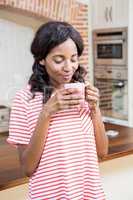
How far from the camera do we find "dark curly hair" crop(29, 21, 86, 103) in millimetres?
946

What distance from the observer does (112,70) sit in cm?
258

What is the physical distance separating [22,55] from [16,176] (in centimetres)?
117

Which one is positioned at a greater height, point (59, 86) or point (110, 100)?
point (59, 86)

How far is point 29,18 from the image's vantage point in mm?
2393

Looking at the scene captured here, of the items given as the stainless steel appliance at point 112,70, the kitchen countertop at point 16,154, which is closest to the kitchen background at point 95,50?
the stainless steel appliance at point 112,70

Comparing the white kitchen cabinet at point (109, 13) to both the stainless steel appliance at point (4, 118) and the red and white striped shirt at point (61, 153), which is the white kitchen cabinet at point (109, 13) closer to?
the stainless steel appliance at point (4, 118)

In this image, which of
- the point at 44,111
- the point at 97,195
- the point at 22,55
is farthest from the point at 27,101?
the point at 22,55

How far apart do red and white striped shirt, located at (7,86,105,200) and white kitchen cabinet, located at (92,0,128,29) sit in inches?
64.0

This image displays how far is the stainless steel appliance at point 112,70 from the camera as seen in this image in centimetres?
249

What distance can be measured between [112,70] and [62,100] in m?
1.73

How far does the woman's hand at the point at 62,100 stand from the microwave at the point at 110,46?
1.62 meters

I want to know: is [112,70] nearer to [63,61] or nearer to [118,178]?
[118,178]

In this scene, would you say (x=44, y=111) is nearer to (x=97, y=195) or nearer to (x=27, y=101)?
(x=27, y=101)

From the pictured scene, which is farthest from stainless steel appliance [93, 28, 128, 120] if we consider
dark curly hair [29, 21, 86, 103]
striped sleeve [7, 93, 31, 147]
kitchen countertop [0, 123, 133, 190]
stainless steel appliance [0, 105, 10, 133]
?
striped sleeve [7, 93, 31, 147]
